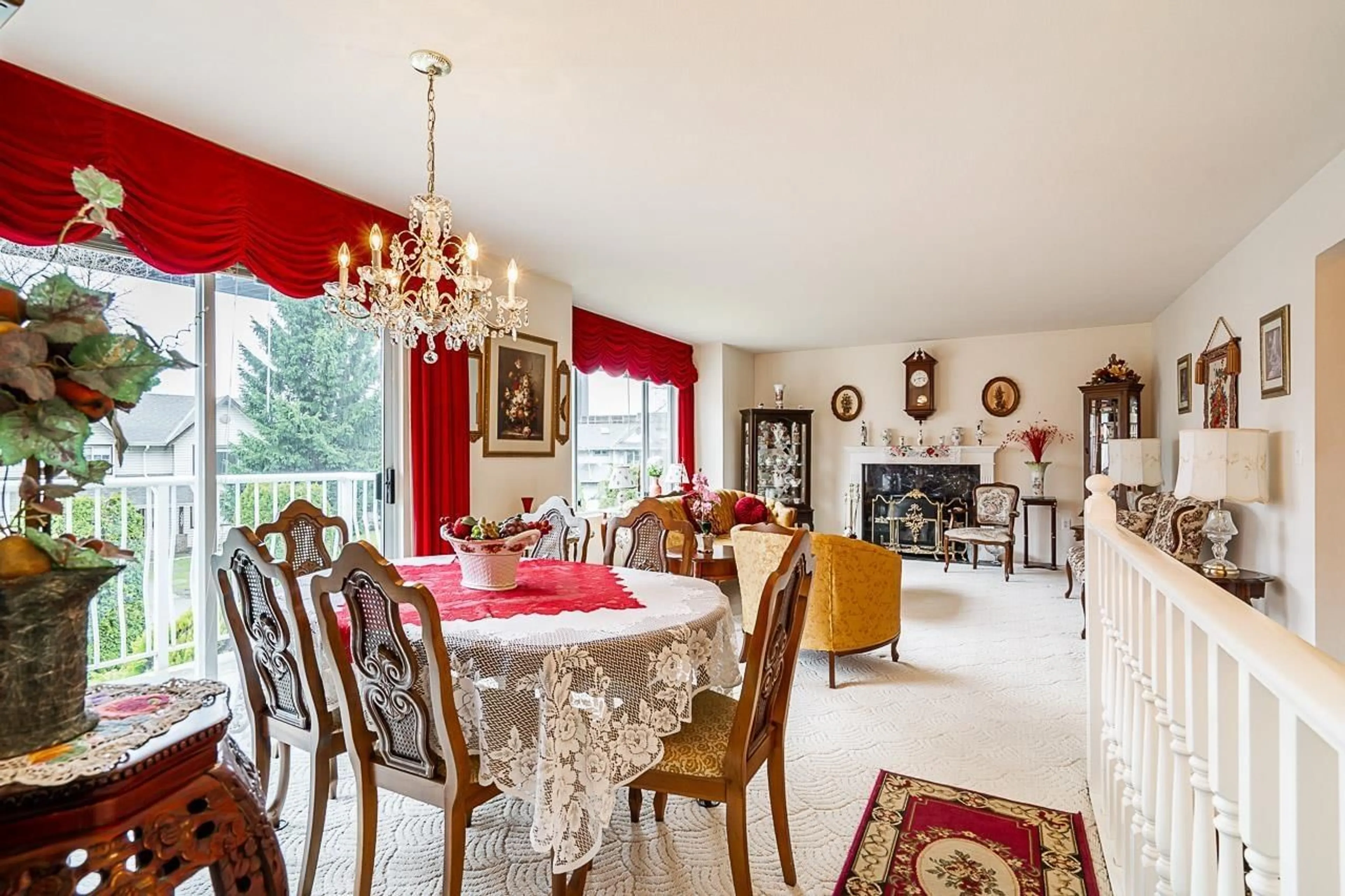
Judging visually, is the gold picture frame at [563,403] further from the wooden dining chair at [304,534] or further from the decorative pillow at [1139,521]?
the decorative pillow at [1139,521]

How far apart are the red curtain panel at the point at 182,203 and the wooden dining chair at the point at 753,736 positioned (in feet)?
8.44

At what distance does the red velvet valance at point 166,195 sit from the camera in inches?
90.1

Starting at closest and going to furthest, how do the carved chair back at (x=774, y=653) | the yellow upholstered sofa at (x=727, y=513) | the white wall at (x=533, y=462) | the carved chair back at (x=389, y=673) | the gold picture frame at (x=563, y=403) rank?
the carved chair back at (x=389, y=673)
the carved chair back at (x=774, y=653)
the white wall at (x=533, y=462)
the gold picture frame at (x=563, y=403)
the yellow upholstered sofa at (x=727, y=513)

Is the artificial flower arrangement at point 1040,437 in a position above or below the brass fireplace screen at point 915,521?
above

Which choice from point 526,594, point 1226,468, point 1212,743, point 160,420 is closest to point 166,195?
point 160,420

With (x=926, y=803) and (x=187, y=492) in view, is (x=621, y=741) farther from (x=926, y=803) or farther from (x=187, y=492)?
(x=187, y=492)

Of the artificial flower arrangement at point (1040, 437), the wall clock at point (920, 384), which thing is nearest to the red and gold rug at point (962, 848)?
the artificial flower arrangement at point (1040, 437)

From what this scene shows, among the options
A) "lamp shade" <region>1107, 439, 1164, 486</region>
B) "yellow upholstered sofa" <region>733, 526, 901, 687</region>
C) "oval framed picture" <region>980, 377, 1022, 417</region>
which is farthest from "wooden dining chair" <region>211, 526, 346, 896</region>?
"oval framed picture" <region>980, 377, 1022, 417</region>

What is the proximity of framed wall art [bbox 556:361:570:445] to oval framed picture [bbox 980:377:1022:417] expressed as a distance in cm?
476

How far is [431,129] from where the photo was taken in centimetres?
258

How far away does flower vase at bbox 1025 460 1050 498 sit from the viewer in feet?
22.9

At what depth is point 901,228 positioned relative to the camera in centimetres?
385

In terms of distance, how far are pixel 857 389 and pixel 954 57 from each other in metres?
6.13

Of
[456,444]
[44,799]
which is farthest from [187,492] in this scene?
[44,799]
